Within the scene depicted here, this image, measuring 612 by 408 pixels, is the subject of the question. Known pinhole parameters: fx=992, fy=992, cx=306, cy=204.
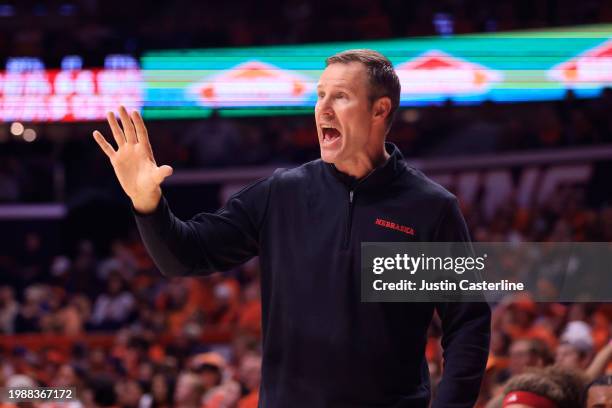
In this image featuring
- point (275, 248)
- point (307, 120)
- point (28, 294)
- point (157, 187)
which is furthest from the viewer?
point (307, 120)

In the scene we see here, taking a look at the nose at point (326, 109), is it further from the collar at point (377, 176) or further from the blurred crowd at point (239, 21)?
the blurred crowd at point (239, 21)

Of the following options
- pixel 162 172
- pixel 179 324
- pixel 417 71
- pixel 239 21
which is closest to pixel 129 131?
pixel 162 172

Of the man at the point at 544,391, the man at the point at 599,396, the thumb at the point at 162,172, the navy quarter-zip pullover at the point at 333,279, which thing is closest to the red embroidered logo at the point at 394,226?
the navy quarter-zip pullover at the point at 333,279

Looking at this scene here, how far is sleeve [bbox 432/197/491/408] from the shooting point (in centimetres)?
231

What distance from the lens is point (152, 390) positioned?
6707 mm

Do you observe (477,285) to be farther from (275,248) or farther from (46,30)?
(46,30)

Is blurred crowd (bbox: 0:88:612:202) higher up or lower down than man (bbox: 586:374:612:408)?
higher up

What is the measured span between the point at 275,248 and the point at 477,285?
0.49 m

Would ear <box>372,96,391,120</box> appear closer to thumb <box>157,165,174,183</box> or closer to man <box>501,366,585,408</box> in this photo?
thumb <box>157,165,174,183</box>

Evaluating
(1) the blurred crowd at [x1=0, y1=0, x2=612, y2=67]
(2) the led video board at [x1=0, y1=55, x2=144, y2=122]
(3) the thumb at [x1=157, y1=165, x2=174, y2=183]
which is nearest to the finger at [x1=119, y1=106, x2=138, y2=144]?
(3) the thumb at [x1=157, y1=165, x2=174, y2=183]

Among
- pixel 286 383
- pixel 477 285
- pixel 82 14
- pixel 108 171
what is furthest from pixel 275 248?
pixel 82 14

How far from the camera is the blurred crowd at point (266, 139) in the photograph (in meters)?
12.4

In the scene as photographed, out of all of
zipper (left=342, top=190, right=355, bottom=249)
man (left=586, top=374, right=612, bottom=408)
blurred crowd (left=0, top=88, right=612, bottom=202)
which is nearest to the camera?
zipper (left=342, top=190, right=355, bottom=249)

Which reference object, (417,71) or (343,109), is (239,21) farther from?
(343,109)
